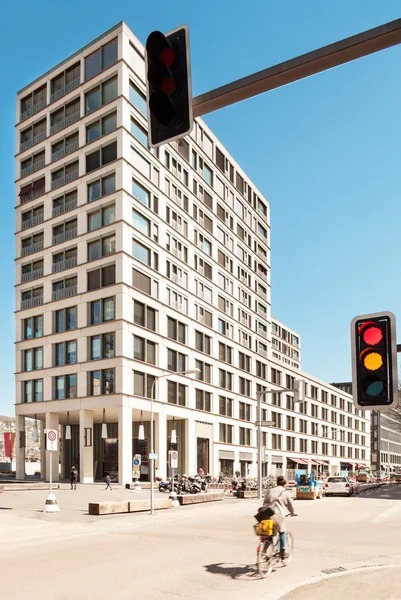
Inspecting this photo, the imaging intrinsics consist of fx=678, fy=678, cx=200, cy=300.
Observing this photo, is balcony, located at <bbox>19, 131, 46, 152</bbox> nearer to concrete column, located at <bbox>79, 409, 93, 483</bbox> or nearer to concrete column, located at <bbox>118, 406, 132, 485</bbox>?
concrete column, located at <bbox>79, 409, 93, 483</bbox>

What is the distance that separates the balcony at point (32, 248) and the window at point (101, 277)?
7.98 meters

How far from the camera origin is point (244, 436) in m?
79.7

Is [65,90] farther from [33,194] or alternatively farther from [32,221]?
[32,221]

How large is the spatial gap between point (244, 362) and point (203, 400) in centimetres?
1447

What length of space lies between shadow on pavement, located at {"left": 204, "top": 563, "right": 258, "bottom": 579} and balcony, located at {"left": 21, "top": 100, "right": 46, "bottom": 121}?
5793 cm

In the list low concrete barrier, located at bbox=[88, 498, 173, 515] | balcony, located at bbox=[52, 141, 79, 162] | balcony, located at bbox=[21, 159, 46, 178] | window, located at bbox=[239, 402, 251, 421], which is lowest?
low concrete barrier, located at bbox=[88, 498, 173, 515]

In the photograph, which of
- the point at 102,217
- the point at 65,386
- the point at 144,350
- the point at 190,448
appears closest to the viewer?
the point at 144,350

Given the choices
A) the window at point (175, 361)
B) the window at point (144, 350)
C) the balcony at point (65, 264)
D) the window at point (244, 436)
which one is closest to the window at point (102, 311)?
the window at point (144, 350)

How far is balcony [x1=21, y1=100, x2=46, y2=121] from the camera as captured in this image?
212ft

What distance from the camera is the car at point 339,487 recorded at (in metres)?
48.6

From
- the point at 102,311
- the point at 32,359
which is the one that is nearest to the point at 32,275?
the point at 32,359

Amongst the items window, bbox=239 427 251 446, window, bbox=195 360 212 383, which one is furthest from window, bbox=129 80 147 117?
window, bbox=239 427 251 446

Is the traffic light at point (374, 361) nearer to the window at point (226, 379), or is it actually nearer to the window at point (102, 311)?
the window at point (102, 311)

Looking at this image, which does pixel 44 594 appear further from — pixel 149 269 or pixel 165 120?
pixel 149 269
